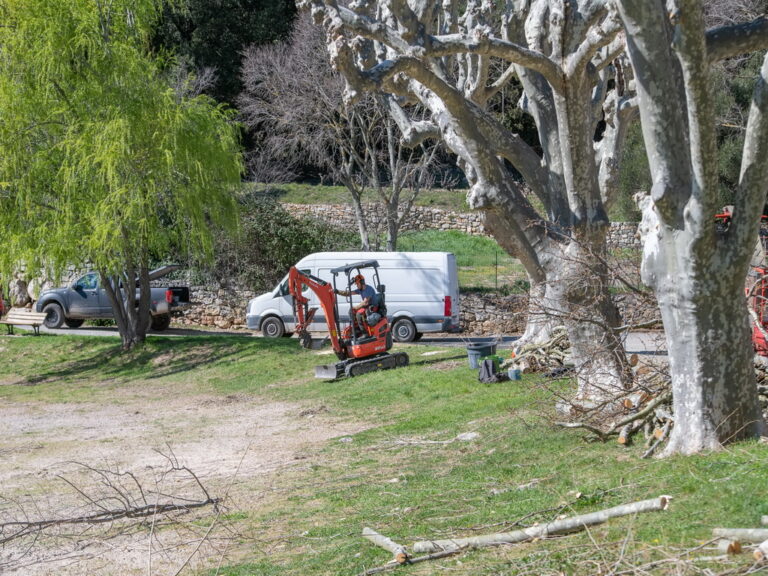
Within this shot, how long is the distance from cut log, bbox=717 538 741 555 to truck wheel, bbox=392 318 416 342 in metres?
18.6

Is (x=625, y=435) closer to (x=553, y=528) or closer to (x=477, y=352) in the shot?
(x=553, y=528)

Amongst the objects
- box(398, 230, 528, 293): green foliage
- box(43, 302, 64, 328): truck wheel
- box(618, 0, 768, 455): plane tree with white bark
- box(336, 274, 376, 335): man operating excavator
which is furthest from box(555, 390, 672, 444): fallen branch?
box(43, 302, 64, 328): truck wheel

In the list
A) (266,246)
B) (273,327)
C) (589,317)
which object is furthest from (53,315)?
(589,317)

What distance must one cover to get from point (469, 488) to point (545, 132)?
5.88 m

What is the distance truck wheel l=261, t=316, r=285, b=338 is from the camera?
1001 inches

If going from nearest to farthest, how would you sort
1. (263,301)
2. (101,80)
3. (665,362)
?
(665,362), (101,80), (263,301)

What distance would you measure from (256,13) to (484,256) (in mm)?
16012

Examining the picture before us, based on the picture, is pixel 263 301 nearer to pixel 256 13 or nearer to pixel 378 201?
pixel 378 201

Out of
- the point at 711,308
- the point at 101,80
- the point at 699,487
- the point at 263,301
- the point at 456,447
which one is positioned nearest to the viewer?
the point at 699,487

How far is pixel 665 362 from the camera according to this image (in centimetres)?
1038

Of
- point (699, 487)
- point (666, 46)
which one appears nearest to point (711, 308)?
point (699, 487)

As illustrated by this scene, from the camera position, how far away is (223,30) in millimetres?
40938

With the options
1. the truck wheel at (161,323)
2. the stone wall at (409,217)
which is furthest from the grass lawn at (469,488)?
the stone wall at (409,217)

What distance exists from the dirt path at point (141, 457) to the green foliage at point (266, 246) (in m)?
11.6
